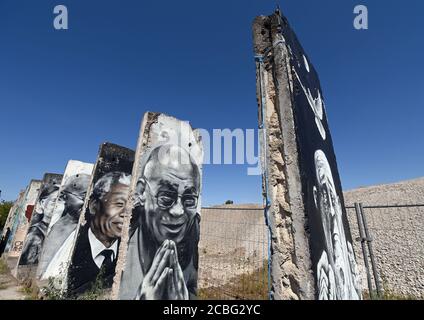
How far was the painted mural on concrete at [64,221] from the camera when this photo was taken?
5.96 metres

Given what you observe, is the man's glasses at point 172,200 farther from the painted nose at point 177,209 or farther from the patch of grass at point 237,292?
the patch of grass at point 237,292

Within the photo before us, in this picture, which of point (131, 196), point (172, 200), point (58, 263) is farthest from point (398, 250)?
point (58, 263)

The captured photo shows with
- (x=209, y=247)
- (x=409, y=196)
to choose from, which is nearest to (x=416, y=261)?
(x=409, y=196)

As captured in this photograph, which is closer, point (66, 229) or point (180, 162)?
point (180, 162)

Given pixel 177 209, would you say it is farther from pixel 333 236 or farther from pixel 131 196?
pixel 333 236

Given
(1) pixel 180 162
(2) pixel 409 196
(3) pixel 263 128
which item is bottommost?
(3) pixel 263 128

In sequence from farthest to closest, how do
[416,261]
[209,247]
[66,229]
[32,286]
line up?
1. [209,247]
2. [416,261]
3. [66,229]
4. [32,286]

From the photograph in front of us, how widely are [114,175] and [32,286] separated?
10.6 ft

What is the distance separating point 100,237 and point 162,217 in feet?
8.05

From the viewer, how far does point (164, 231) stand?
138 inches

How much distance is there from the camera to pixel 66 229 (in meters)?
6.52

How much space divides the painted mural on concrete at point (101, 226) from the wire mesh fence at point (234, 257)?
7.71 ft

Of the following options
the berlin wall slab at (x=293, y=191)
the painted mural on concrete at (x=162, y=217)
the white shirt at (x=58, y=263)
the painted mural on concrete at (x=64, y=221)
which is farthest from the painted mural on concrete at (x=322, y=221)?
the painted mural on concrete at (x=64, y=221)
